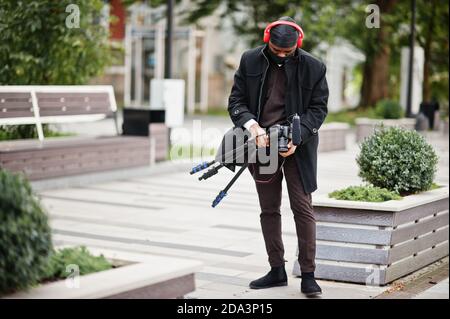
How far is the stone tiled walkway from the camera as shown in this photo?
22.3ft

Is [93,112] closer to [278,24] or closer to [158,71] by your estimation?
[278,24]

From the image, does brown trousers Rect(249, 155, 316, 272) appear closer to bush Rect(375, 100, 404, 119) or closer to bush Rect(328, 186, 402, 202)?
bush Rect(328, 186, 402, 202)

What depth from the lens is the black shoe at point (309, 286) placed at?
624cm

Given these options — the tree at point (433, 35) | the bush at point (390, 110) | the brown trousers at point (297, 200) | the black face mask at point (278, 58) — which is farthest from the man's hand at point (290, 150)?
the tree at point (433, 35)

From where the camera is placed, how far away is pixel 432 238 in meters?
7.74

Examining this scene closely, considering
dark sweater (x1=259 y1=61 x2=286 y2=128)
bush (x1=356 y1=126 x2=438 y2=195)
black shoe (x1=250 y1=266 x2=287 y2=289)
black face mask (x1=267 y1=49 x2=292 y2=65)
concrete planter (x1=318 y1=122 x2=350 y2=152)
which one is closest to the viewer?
black face mask (x1=267 y1=49 x2=292 y2=65)

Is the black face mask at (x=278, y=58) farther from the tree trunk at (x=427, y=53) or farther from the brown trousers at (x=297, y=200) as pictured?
the tree trunk at (x=427, y=53)

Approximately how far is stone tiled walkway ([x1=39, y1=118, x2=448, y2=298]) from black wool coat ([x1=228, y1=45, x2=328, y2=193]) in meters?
0.90

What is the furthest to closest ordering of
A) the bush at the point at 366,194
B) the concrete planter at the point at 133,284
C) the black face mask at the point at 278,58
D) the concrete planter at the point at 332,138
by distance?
the concrete planter at the point at 332,138, the bush at the point at 366,194, the black face mask at the point at 278,58, the concrete planter at the point at 133,284

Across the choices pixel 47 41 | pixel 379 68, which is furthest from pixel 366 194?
pixel 379 68

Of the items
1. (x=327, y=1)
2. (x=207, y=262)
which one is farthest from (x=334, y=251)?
(x=327, y=1)

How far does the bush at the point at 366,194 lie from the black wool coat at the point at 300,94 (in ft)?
2.84

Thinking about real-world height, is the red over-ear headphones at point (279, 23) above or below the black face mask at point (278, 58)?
above

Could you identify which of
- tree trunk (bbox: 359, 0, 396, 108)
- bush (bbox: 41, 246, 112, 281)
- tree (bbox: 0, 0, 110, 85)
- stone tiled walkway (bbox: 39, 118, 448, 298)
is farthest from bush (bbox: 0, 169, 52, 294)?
tree trunk (bbox: 359, 0, 396, 108)
